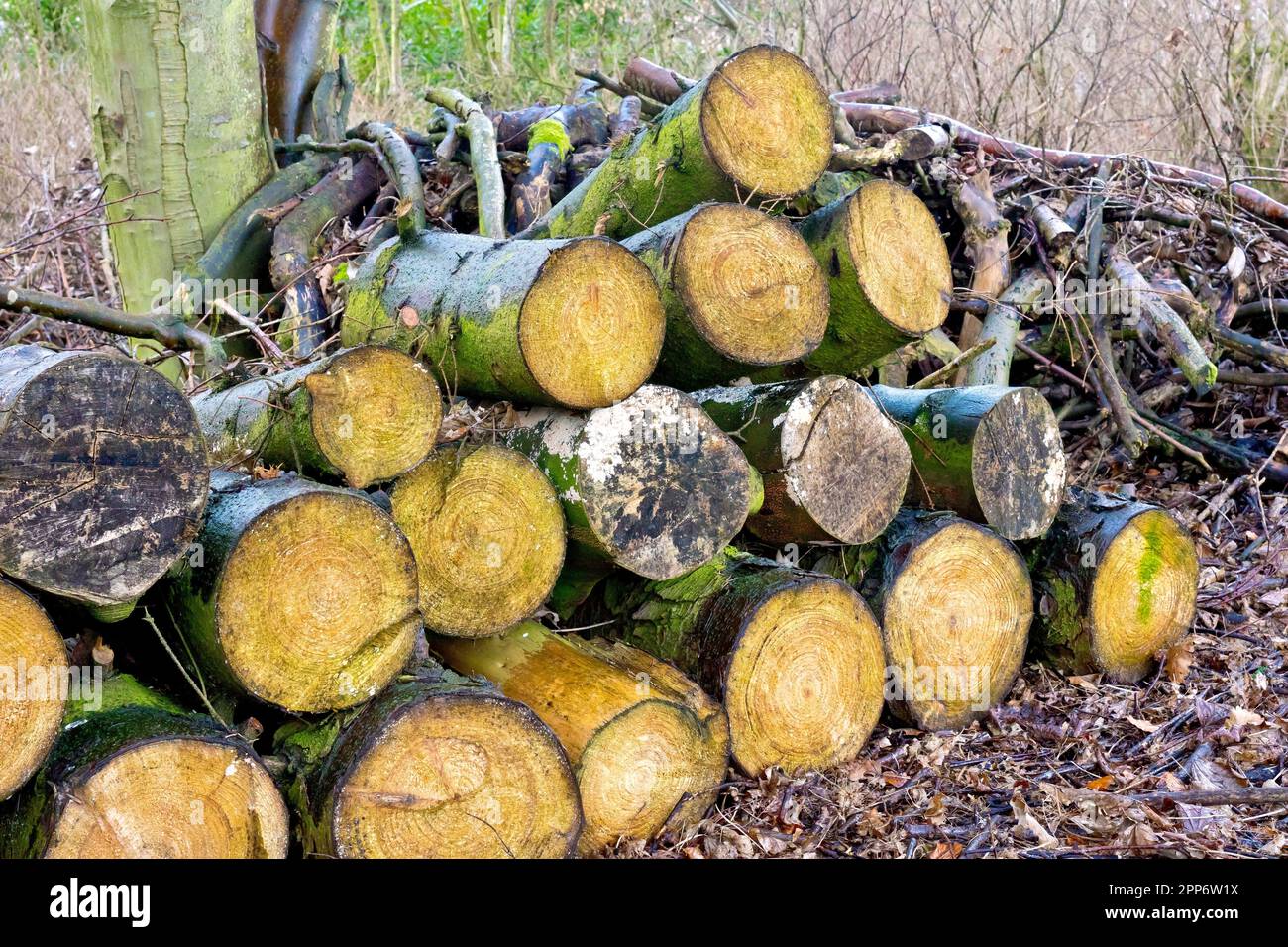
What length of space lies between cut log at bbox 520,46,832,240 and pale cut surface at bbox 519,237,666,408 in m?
0.76

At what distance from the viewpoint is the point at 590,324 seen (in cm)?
338

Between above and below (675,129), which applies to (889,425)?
below

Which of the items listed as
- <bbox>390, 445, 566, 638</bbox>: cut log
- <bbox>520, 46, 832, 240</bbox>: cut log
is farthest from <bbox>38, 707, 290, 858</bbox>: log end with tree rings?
<bbox>520, 46, 832, 240</bbox>: cut log

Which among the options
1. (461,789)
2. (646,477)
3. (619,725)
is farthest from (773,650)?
(461,789)

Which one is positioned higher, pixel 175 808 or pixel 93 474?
pixel 93 474

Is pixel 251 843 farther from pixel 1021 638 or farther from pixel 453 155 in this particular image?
pixel 453 155

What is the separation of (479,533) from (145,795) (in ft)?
3.74

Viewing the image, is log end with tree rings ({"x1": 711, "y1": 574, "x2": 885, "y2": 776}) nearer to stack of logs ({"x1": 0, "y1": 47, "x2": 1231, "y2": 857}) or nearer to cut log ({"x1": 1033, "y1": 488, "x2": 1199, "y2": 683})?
stack of logs ({"x1": 0, "y1": 47, "x2": 1231, "y2": 857})

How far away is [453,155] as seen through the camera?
21.6 feet

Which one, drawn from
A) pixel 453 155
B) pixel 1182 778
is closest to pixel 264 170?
pixel 453 155

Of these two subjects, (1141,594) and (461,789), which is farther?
(1141,594)

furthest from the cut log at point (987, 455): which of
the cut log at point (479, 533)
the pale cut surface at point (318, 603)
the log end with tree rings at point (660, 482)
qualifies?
the pale cut surface at point (318, 603)

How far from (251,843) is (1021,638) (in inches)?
112

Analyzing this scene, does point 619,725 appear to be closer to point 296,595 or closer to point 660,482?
point 660,482
